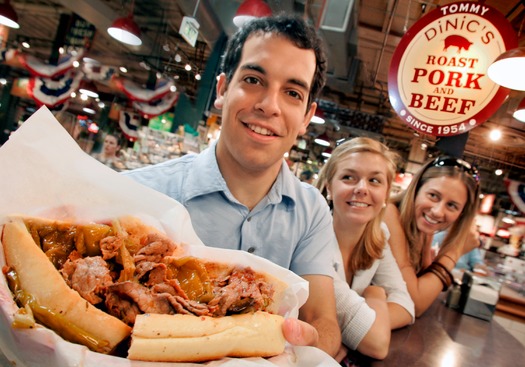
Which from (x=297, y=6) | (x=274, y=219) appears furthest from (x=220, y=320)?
(x=297, y=6)

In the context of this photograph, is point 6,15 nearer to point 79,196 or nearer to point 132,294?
point 79,196

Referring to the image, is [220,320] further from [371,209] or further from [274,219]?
[371,209]

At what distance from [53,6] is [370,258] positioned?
1381 centimetres

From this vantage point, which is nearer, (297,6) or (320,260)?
(320,260)

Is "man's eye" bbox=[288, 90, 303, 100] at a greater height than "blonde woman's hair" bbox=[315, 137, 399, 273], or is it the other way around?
"man's eye" bbox=[288, 90, 303, 100]

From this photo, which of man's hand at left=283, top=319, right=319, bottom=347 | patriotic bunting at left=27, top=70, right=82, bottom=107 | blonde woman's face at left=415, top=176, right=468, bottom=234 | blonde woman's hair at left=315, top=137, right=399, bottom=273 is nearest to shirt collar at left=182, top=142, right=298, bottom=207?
blonde woman's hair at left=315, top=137, right=399, bottom=273

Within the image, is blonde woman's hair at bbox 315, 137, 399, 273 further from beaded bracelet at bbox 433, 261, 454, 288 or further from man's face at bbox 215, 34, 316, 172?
beaded bracelet at bbox 433, 261, 454, 288

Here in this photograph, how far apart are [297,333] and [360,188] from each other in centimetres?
133

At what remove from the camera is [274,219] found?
1.71 m

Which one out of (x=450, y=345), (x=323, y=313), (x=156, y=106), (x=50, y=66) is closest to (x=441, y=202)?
(x=450, y=345)

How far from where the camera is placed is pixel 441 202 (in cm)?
276

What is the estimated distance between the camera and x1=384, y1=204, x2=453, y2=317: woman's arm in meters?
2.56

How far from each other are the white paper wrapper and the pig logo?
2.82 meters

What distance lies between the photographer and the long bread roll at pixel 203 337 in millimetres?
735
